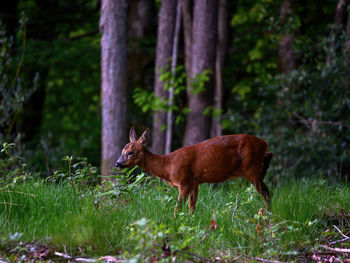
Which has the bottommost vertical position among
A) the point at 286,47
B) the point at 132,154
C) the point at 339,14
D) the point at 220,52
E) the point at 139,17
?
the point at 132,154

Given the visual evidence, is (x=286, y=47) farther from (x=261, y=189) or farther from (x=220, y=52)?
(x=261, y=189)

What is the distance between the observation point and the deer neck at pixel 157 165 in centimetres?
572

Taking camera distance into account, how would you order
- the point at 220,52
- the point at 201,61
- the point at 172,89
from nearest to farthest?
the point at 201,61
the point at 172,89
the point at 220,52

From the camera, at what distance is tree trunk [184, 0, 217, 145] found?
36.4ft

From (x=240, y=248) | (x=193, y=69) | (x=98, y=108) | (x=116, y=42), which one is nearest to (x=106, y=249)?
(x=240, y=248)

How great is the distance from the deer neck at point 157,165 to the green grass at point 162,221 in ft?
0.88

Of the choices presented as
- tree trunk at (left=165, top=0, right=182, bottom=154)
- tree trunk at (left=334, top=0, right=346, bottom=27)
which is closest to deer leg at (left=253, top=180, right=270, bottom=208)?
tree trunk at (left=165, top=0, right=182, bottom=154)

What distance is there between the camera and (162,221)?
4805 mm

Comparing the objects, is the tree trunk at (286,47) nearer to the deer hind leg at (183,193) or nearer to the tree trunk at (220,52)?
the tree trunk at (220,52)

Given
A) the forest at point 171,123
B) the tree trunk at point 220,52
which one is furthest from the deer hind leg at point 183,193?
the tree trunk at point 220,52

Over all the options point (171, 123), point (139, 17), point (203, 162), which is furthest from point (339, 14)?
point (203, 162)

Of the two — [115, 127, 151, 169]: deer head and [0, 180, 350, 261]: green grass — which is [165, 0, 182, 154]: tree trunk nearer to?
[0, 180, 350, 261]: green grass

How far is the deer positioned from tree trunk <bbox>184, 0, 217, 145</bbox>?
5.33m

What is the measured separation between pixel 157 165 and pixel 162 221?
3.50 feet
